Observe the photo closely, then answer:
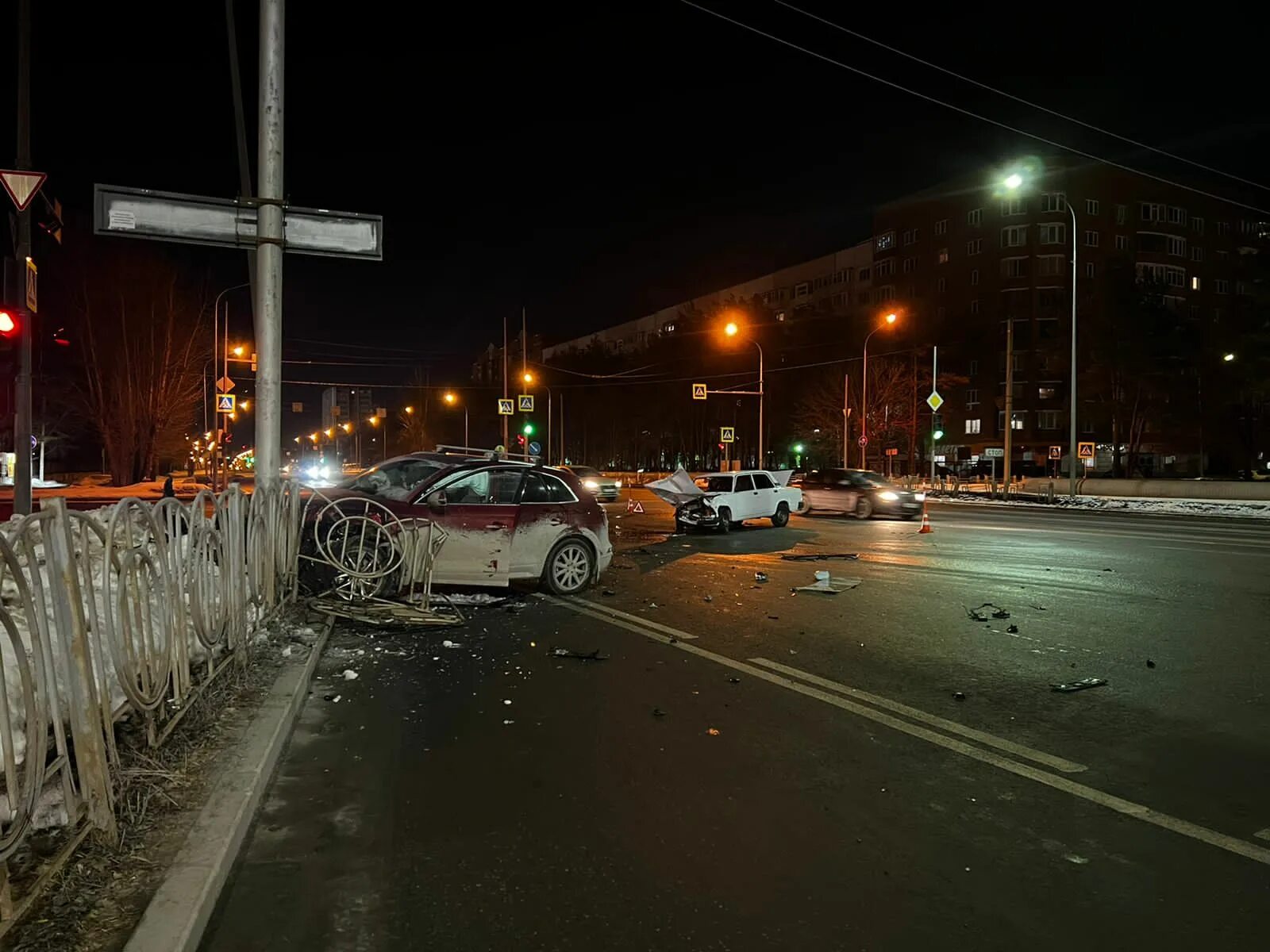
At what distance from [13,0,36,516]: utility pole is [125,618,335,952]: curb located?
27.7 ft

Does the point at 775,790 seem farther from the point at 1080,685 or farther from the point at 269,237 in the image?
the point at 269,237

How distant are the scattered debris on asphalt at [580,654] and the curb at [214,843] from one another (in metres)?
2.62

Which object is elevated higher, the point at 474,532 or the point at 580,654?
the point at 474,532

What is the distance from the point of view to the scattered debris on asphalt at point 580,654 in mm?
7566

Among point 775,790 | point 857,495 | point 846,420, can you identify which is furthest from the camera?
point 846,420

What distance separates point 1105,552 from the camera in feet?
52.1

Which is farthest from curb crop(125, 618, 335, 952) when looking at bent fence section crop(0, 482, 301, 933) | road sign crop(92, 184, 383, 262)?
road sign crop(92, 184, 383, 262)

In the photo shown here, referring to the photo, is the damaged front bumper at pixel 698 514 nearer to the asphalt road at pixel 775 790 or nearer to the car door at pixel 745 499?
the car door at pixel 745 499

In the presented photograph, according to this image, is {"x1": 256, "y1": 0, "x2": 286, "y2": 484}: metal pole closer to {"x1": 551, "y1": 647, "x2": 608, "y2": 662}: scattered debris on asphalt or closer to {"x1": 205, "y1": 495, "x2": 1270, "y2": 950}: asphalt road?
{"x1": 205, "y1": 495, "x2": 1270, "y2": 950}: asphalt road

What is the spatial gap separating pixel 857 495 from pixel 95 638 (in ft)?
83.3

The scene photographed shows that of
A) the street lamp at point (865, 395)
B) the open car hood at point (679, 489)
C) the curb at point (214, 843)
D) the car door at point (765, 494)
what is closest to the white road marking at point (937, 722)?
the curb at point (214, 843)

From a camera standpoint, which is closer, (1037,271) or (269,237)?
(269,237)

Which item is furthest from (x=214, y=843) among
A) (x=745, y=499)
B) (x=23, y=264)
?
(x=745, y=499)

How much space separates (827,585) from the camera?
38.4 feet
